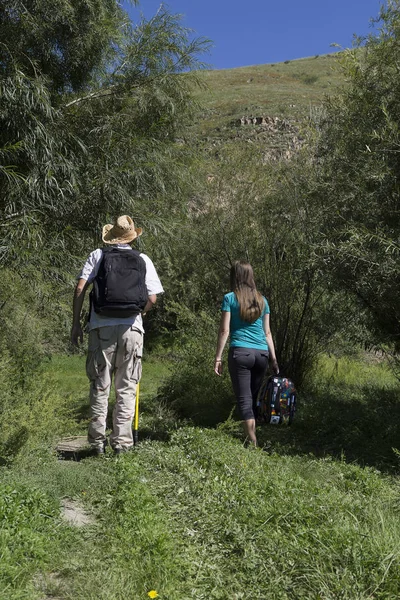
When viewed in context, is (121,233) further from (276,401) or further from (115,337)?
(276,401)

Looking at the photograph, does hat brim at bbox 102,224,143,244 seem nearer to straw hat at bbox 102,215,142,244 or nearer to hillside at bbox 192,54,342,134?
straw hat at bbox 102,215,142,244

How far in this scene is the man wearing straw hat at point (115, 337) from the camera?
17.5ft

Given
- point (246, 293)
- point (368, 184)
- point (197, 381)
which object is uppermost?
point (368, 184)

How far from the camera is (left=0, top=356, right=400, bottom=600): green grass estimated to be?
289 cm

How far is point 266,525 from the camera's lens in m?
3.44

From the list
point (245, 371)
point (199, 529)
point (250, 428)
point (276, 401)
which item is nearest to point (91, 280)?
point (245, 371)

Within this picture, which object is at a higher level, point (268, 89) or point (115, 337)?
point (268, 89)

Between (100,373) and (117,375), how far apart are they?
0.49 feet

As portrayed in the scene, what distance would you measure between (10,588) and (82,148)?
5.77m

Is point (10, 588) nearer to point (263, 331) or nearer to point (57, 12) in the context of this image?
point (263, 331)

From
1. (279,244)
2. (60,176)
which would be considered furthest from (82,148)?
(279,244)

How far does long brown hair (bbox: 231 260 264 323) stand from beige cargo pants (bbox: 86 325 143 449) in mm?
990

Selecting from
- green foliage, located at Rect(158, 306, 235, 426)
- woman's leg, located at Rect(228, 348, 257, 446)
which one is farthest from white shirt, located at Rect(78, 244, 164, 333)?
green foliage, located at Rect(158, 306, 235, 426)

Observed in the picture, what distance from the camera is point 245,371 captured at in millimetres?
5699
